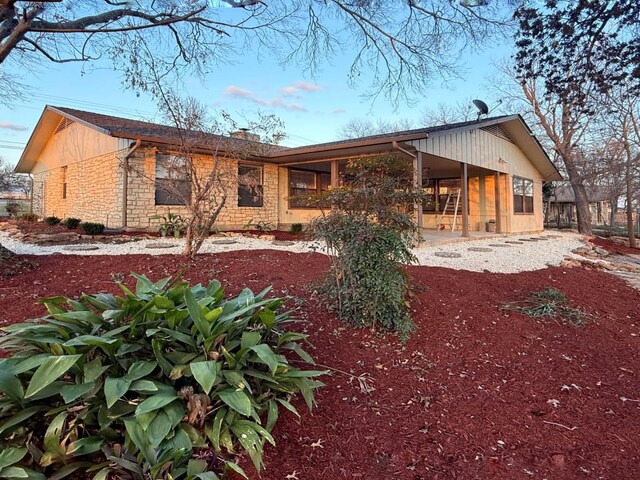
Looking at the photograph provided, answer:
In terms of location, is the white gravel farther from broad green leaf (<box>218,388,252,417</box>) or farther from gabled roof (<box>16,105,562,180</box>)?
broad green leaf (<box>218,388,252,417</box>)

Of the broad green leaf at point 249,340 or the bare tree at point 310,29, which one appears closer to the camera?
the broad green leaf at point 249,340

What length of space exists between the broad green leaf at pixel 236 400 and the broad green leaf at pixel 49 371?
64cm

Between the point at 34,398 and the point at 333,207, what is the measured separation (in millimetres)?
2552

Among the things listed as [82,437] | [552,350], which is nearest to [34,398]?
[82,437]

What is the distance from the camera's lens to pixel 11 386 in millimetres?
1531

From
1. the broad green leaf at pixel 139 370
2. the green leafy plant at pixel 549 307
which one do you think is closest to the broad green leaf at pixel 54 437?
the broad green leaf at pixel 139 370

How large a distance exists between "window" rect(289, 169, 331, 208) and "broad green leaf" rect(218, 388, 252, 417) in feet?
38.3

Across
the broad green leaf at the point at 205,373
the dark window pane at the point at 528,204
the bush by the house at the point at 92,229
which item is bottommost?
the broad green leaf at the point at 205,373

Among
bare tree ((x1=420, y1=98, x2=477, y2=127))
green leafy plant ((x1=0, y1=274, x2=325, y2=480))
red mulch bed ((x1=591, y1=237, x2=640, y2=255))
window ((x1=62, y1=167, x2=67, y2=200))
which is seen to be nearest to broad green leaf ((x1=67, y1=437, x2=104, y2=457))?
green leafy plant ((x1=0, y1=274, x2=325, y2=480))

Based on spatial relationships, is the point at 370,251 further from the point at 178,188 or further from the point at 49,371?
the point at 178,188

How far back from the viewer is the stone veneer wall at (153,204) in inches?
406

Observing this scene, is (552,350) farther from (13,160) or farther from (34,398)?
(13,160)

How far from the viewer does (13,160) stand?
3122cm

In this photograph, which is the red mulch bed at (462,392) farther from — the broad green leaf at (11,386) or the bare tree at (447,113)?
the bare tree at (447,113)
